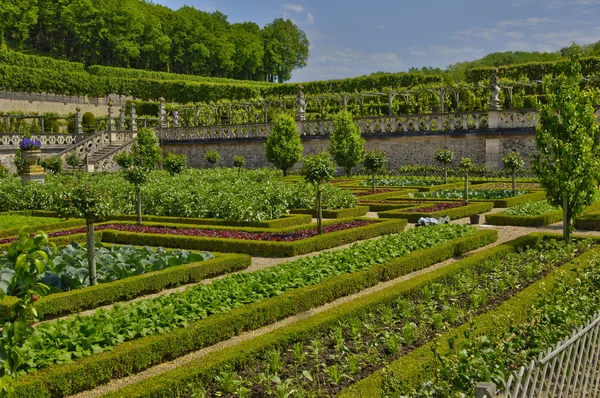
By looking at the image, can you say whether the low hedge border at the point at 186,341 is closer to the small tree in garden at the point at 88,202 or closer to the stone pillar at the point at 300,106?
the small tree in garden at the point at 88,202

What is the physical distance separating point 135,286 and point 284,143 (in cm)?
1995

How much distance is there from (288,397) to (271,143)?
2412 centimetres

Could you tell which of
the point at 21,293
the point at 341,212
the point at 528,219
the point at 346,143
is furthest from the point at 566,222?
the point at 346,143

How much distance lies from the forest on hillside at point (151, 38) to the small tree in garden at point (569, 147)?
60251mm

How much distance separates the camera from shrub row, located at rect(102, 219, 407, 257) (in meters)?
12.2

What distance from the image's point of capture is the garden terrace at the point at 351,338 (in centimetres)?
570

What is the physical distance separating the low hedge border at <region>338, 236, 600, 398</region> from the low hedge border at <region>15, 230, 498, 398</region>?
4.72 ft

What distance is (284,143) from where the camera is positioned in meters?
28.9

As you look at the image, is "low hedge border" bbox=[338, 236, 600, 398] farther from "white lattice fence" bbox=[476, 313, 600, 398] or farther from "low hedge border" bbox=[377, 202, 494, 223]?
"low hedge border" bbox=[377, 202, 494, 223]

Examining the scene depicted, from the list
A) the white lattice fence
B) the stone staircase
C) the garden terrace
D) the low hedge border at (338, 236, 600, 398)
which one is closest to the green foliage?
the stone staircase

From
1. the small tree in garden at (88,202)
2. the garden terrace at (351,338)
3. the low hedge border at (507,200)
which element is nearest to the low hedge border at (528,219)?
the low hedge border at (507,200)

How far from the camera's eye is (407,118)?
3000 centimetres

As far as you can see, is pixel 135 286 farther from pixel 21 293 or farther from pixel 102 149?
pixel 102 149

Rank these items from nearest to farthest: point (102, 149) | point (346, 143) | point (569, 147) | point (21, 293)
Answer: point (21, 293) < point (569, 147) < point (346, 143) < point (102, 149)
